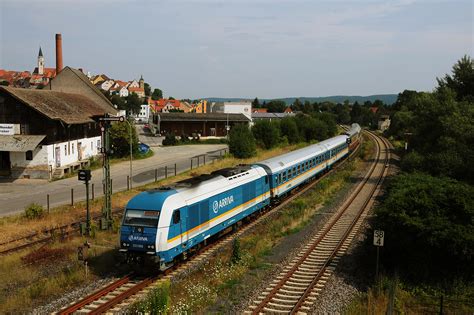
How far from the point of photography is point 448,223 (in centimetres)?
1441

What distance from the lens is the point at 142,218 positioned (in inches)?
588

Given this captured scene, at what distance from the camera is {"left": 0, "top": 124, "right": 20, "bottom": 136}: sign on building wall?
3688 centimetres

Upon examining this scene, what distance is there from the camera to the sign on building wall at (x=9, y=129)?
36.9m

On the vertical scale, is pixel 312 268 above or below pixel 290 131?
below

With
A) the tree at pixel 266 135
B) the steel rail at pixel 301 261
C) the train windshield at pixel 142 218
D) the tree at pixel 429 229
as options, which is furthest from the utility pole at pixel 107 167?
the tree at pixel 266 135

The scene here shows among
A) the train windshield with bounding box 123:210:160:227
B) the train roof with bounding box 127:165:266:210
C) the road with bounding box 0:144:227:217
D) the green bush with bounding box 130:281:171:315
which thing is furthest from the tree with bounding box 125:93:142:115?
the green bush with bounding box 130:281:171:315

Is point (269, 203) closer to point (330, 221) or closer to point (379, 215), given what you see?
point (330, 221)

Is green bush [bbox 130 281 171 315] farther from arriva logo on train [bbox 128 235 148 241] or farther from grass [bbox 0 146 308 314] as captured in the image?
arriva logo on train [bbox 128 235 148 241]

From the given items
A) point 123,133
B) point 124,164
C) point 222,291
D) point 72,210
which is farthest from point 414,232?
point 123,133

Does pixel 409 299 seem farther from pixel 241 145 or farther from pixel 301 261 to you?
pixel 241 145

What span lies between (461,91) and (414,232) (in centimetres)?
3089

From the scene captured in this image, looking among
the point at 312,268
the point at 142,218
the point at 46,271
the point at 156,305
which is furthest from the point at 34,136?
the point at 156,305

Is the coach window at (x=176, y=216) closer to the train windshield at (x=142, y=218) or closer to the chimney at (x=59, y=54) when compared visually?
the train windshield at (x=142, y=218)

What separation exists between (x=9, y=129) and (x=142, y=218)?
27.5 m
